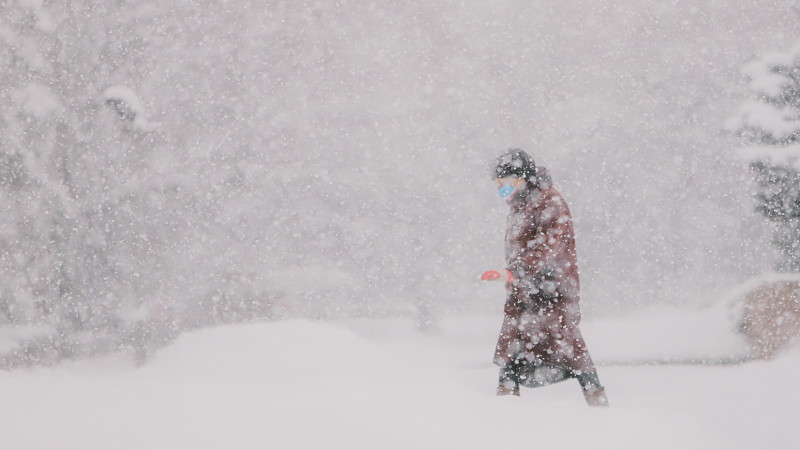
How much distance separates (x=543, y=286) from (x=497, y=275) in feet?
1.60

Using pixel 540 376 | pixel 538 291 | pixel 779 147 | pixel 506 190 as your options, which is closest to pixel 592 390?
pixel 540 376

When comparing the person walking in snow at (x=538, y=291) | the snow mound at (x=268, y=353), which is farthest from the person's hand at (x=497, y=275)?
the snow mound at (x=268, y=353)

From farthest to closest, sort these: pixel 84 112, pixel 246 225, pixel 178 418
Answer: pixel 246 225 → pixel 84 112 → pixel 178 418

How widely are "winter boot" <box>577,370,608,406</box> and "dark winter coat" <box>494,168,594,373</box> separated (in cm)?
5

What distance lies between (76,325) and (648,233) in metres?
11.4

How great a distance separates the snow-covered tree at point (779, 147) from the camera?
7.68 metres

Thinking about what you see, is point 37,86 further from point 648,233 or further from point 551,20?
point 648,233

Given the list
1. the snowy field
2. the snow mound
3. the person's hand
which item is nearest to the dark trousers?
the snowy field

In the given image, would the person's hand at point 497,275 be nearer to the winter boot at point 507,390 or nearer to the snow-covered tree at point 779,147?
the winter boot at point 507,390

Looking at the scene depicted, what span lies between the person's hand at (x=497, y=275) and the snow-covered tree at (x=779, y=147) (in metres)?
5.15

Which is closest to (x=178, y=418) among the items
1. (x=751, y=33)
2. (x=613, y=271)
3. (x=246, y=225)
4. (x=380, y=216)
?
(x=246, y=225)

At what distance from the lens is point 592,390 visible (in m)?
4.06

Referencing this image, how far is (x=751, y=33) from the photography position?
14.5 m

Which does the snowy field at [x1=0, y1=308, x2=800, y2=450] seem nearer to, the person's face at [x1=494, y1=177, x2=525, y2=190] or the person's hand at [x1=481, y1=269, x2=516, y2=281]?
the person's hand at [x1=481, y1=269, x2=516, y2=281]
